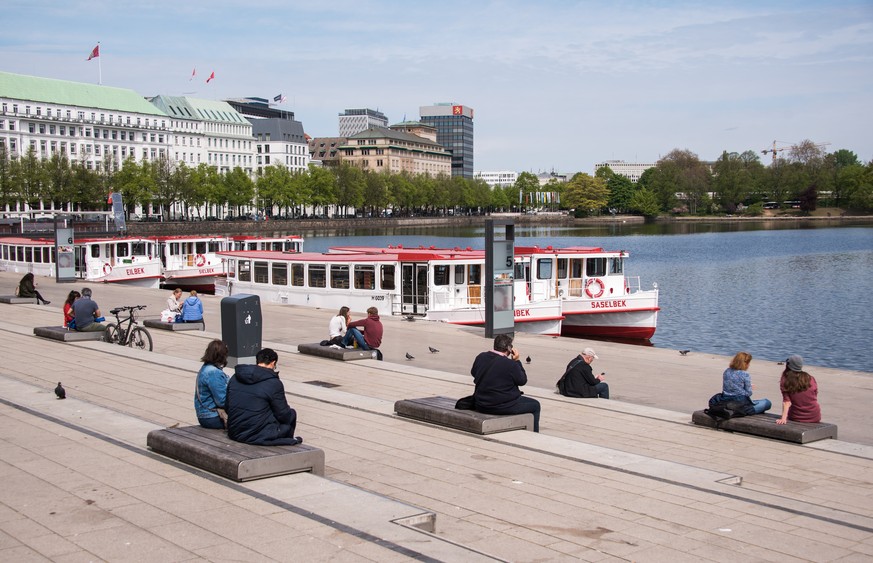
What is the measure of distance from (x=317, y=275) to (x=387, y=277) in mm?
4301

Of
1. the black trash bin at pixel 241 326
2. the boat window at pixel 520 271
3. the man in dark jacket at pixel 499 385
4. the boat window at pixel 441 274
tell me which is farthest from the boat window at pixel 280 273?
the man in dark jacket at pixel 499 385

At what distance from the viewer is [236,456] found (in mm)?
9539

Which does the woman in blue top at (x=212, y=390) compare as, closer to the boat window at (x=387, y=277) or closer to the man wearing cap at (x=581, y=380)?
the man wearing cap at (x=581, y=380)

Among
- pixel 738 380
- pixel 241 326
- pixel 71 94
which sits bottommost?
pixel 738 380

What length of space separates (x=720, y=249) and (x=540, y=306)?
77165 millimetres

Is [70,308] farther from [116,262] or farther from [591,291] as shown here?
[116,262]

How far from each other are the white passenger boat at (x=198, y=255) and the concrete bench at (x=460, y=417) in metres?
41.4

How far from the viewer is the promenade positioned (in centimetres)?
784

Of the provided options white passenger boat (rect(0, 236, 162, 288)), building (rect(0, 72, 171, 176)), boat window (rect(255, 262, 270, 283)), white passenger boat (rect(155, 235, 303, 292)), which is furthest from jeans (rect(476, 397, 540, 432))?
building (rect(0, 72, 171, 176))

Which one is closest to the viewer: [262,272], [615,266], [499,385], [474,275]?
[499,385]

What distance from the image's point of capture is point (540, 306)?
34.2 metres

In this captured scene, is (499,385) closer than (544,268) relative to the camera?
Yes

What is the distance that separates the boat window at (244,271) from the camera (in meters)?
42.9

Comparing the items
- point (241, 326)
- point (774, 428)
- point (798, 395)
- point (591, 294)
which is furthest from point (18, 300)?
point (798, 395)
